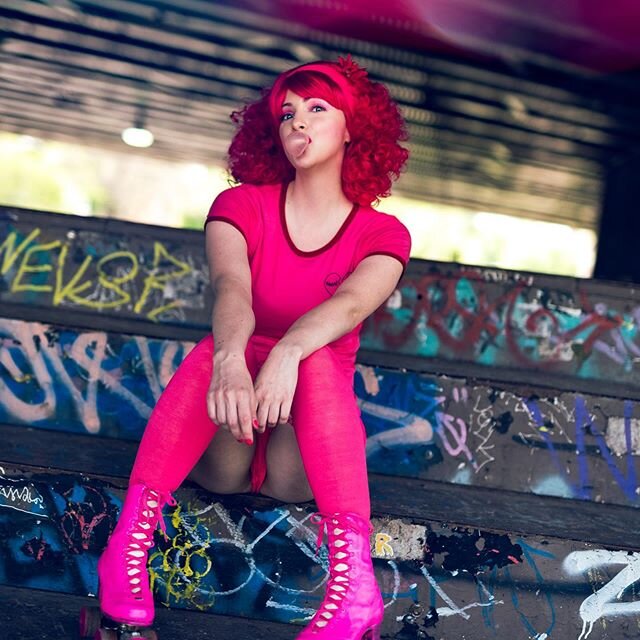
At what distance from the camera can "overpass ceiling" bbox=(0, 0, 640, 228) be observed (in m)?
6.43

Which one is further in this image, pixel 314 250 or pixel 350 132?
pixel 350 132

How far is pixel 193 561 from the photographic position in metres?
1.99

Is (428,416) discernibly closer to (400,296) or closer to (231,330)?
(400,296)

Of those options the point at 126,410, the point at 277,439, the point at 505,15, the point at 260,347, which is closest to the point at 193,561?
the point at 277,439

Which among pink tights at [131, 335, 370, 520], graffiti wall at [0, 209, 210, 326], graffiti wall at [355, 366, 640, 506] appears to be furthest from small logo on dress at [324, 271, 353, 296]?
graffiti wall at [0, 209, 210, 326]

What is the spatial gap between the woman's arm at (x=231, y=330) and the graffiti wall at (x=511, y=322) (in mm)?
1039

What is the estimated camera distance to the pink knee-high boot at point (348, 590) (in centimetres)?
161

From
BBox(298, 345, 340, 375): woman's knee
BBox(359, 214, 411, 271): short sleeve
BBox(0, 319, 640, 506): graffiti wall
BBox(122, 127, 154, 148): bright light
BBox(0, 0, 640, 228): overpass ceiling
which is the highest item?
BBox(122, 127, 154, 148): bright light

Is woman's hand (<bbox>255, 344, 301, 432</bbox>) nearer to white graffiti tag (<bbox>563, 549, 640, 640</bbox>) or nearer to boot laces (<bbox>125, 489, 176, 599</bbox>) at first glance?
boot laces (<bbox>125, 489, 176, 599</bbox>)

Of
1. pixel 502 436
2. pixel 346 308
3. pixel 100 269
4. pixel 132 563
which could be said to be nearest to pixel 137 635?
pixel 132 563

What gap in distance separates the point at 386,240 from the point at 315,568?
893mm

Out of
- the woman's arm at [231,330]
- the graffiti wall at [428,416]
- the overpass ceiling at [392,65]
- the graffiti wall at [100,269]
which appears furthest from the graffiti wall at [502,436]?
the overpass ceiling at [392,65]

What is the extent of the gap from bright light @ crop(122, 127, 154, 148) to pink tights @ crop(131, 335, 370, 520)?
1128 centimetres

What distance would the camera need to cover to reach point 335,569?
5.49 ft
